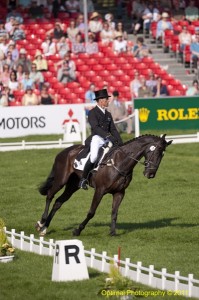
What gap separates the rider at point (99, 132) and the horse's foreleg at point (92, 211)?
332 mm

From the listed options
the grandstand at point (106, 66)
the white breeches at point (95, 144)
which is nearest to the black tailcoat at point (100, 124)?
the white breeches at point (95, 144)

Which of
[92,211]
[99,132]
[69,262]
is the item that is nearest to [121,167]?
[99,132]

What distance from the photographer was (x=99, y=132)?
22.1m

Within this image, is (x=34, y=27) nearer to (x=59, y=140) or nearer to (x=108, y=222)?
(x=59, y=140)

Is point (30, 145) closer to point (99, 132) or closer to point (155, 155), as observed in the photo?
point (99, 132)

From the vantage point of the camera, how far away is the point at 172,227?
23.0 metres

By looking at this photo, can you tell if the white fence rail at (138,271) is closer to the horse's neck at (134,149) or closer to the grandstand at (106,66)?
the horse's neck at (134,149)

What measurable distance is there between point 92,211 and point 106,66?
23.1 metres

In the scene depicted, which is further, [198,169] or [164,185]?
[198,169]

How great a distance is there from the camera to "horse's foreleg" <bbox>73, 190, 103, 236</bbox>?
21766 mm

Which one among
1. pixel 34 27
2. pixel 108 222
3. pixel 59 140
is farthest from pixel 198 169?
pixel 34 27

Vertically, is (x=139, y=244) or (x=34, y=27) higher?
(x=34, y=27)

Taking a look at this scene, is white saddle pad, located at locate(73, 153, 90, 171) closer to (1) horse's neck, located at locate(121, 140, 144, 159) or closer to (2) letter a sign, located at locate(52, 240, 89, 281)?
(1) horse's neck, located at locate(121, 140, 144, 159)

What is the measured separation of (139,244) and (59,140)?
1628 cm
